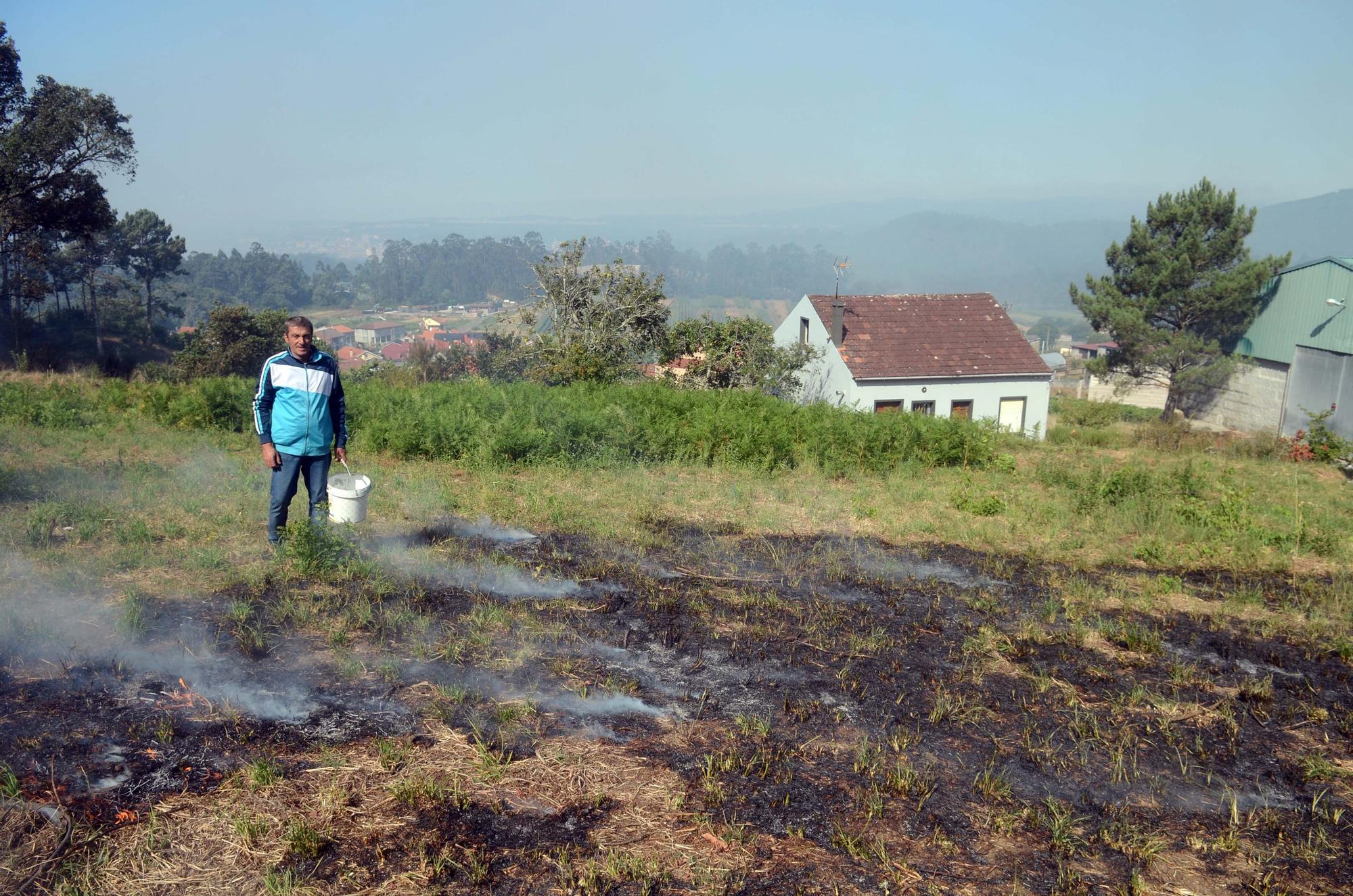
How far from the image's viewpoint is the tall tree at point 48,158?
25.3 m

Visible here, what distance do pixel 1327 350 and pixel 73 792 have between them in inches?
1413

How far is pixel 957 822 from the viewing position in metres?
3.71

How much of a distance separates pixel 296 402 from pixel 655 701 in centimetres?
352

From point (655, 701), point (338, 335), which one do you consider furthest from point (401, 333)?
point (655, 701)

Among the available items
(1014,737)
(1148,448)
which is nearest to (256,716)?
(1014,737)

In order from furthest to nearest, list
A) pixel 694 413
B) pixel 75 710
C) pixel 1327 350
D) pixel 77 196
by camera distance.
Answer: pixel 1327 350, pixel 77 196, pixel 694 413, pixel 75 710

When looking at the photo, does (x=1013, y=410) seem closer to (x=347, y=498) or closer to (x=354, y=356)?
(x=347, y=498)

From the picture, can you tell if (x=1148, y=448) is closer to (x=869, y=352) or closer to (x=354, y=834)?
(x=869, y=352)

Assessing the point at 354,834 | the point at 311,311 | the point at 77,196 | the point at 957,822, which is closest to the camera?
the point at 354,834

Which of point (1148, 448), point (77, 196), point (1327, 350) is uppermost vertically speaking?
point (77, 196)

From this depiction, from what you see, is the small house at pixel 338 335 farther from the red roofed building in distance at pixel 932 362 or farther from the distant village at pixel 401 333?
the red roofed building in distance at pixel 932 362

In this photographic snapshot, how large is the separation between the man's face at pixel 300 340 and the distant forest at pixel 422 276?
53.1 meters

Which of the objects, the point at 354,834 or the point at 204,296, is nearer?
the point at 354,834

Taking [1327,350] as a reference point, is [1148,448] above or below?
below
